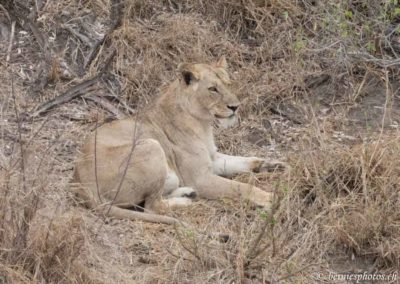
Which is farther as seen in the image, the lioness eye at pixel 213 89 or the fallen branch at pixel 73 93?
the fallen branch at pixel 73 93

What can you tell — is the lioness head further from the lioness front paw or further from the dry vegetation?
the dry vegetation

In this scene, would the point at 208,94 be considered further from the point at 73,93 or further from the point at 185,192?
the point at 73,93

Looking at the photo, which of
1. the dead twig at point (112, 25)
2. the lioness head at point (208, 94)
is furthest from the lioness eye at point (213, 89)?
the dead twig at point (112, 25)

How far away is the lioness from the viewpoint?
20.8 ft

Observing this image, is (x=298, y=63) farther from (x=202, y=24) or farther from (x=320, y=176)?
(x=320, y=176)

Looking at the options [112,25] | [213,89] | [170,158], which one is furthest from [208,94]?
[112,25]

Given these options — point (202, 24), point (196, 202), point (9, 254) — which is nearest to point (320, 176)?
point (196, 202)

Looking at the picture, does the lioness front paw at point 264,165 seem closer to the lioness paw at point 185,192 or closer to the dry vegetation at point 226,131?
the dry vegetation at point 226,131

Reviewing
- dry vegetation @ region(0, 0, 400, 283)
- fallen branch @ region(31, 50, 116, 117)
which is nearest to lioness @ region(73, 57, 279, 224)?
dry vegetation @ region(0, 0, 400, 283)

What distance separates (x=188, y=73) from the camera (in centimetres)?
698

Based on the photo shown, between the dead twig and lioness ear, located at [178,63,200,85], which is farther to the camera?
the dead twig

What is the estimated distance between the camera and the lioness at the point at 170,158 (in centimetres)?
634

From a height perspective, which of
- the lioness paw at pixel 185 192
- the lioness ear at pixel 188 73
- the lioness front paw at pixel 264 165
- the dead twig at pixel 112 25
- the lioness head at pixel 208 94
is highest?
the lioness ear at pixel 188 73

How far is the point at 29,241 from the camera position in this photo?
520cm
